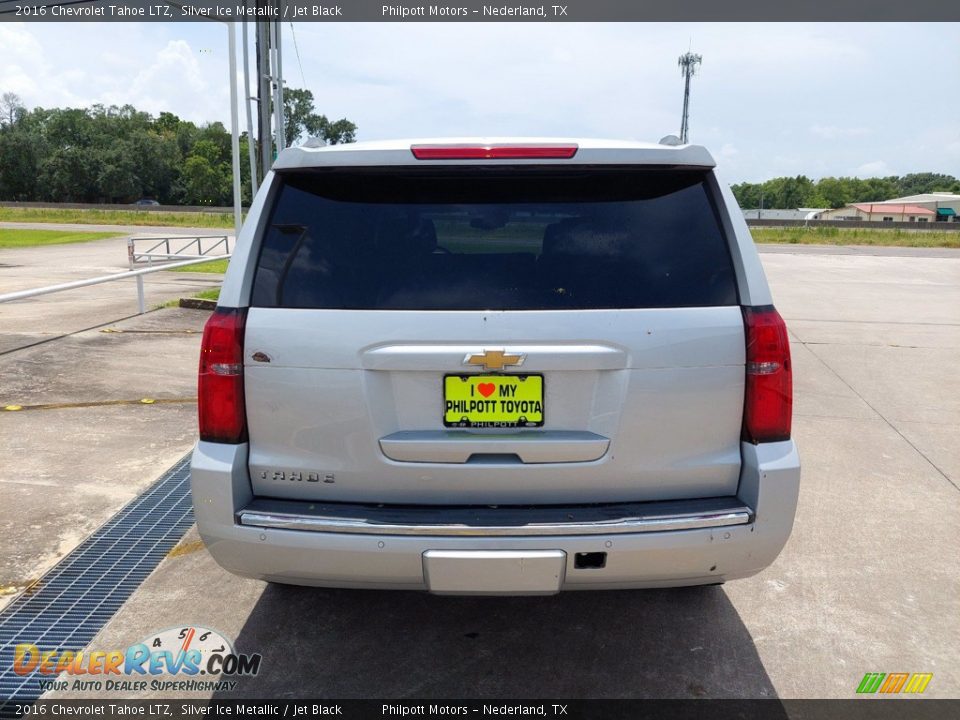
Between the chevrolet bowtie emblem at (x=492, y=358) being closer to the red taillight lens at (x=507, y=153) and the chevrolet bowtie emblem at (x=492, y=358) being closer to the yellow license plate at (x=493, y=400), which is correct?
the yellow license plate at (x=493, y=400)

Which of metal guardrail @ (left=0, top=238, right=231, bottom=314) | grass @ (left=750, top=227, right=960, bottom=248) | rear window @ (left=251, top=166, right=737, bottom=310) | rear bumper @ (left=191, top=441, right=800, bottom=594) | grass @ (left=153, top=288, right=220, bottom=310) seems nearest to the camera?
rear bumper @ (left=191, top=441, right=800, bottom=594)

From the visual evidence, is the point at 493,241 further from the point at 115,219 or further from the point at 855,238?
the point at 115,219

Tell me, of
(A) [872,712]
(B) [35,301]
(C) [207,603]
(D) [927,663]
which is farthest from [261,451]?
(B) [35,301]

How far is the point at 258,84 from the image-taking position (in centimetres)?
1271

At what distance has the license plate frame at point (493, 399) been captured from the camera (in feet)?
8.56

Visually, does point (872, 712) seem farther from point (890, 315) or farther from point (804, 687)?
point (890, 315)

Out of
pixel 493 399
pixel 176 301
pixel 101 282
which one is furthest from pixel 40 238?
pixel 493 399

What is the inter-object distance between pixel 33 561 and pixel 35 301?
11205 millimetres

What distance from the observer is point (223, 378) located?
269 cm

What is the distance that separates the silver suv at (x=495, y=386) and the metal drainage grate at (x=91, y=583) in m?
1.10

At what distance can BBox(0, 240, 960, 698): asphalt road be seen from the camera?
121 inches

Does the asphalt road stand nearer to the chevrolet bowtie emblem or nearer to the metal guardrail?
the chevrolet bowtie emblem

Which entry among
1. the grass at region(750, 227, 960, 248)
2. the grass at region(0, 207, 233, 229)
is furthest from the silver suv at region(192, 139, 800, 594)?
the grass at region(0, 207, 233, 229)

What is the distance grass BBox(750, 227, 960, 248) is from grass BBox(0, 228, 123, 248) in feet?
109
